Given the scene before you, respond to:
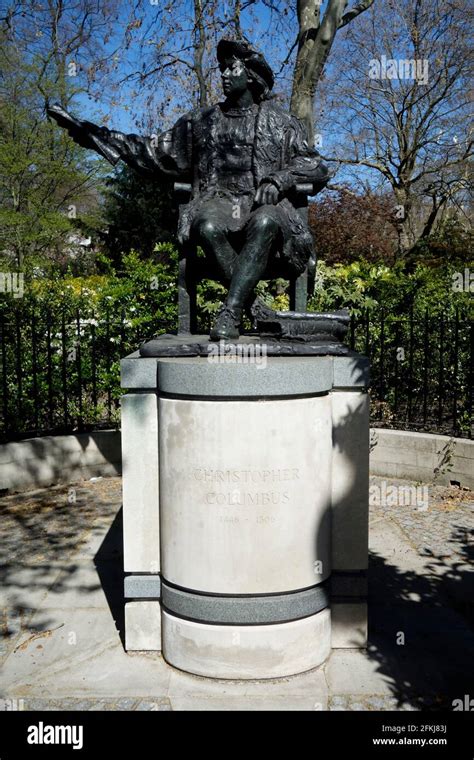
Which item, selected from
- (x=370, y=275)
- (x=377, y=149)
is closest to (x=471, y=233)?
(x=377, y=149)

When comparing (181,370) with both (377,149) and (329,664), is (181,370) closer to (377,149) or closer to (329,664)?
(329,664)

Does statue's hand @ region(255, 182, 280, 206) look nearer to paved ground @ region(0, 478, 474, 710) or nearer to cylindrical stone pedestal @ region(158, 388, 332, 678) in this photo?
cylindrical stone pedestal @ region(158, 388, 332, 678)

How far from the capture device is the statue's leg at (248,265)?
4.05m

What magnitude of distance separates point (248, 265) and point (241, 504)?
158 centimetres

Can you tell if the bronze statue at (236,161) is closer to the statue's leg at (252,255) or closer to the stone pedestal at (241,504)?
the statue's leg at (252,255)

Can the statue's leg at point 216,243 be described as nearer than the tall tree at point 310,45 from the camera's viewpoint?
Yes

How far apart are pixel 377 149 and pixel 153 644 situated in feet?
79.2

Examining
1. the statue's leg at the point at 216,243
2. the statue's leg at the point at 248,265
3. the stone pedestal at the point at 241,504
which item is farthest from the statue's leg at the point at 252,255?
the stone pedestal at the point at 241,504

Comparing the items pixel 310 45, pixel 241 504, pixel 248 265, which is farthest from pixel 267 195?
pixel 310 45

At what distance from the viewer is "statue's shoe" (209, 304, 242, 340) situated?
3.98 m

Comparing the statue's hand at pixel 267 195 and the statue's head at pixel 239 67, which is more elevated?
the statue's head at pixel 239 67

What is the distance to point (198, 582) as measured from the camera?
3551 mm

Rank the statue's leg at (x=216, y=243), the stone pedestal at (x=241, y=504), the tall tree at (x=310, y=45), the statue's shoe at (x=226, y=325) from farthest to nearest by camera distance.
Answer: the tall tree at (x=310, y=45), the statue's leg at (x=216, y=243), the statue's shoe at (x=226, y=325), the stone pedestal at (x=241, y=504)

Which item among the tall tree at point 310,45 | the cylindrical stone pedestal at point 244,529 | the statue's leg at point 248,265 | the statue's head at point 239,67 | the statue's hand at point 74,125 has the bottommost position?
the cylindrical stone pedestal at point 244,529
